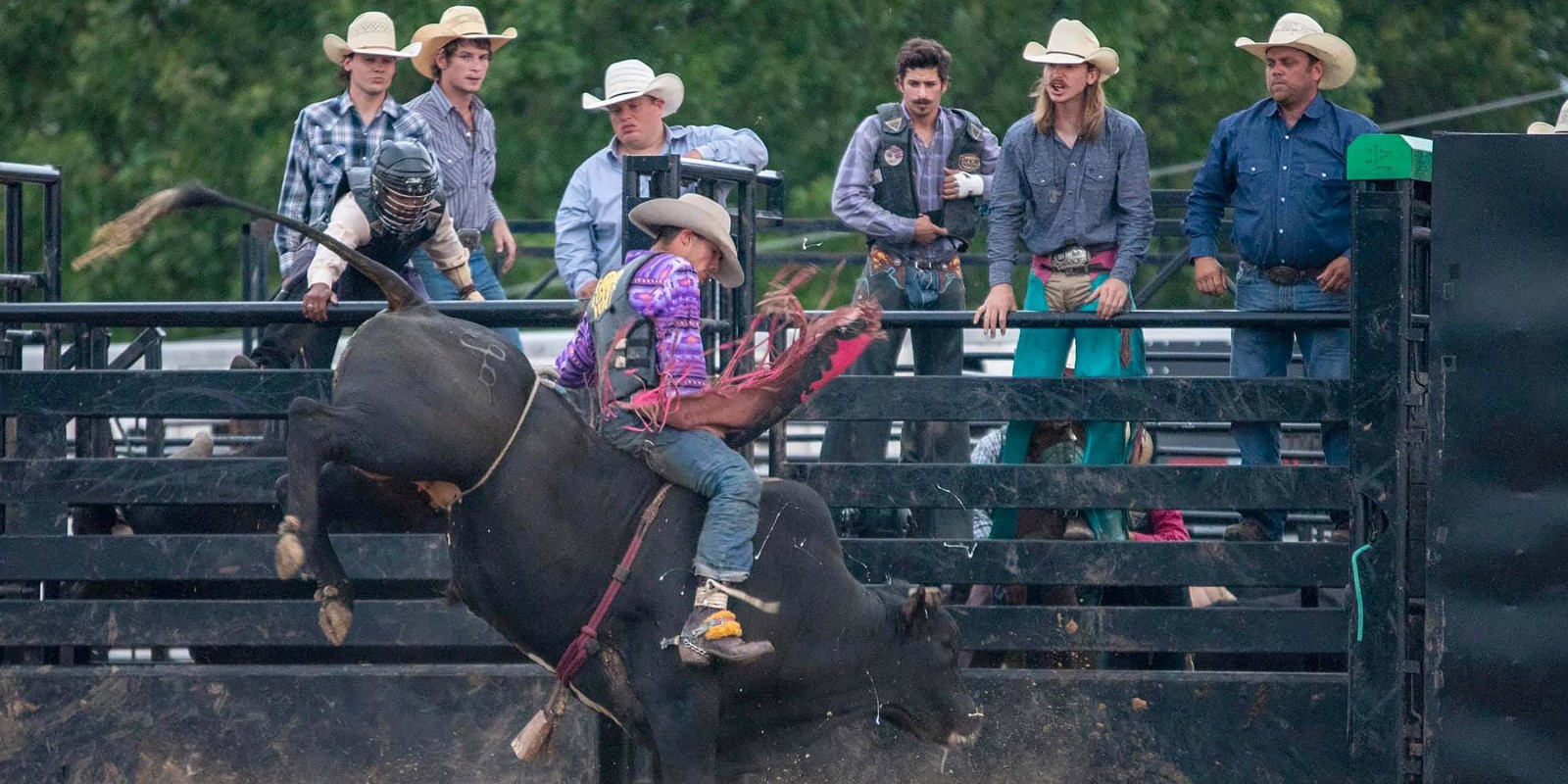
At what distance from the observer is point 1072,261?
732 centimetres

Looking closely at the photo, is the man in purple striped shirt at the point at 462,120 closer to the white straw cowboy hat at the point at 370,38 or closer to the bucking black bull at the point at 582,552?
the white straw cowboy hat at the point at 370,38

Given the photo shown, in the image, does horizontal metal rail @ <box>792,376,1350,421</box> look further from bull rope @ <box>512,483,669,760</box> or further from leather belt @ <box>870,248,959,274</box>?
leather belt @ <box>870,248,959,274</box>

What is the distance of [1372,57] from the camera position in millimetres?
20922

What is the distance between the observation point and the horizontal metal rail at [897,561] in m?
Result: 6.60

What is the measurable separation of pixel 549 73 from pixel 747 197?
37.0ft

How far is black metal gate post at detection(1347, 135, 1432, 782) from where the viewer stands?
6.18 metres

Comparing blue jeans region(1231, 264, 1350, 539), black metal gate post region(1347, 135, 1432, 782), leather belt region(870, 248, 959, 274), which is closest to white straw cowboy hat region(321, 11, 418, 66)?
leather belt region(870, 248, 959, 274)

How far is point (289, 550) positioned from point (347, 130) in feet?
10.3

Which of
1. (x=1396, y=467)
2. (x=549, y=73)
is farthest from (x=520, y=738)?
(x=549, y=73)

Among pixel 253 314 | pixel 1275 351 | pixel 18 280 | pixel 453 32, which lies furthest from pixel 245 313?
pixel 1275 351

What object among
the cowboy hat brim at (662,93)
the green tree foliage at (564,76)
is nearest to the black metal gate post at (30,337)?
the cowboy hat brim at (662,93)

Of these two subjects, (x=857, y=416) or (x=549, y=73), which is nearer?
(x=857, y=416)

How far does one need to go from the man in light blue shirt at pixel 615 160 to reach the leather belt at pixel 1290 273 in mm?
2203

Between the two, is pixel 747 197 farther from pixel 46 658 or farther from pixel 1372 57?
pixel 1372 57
